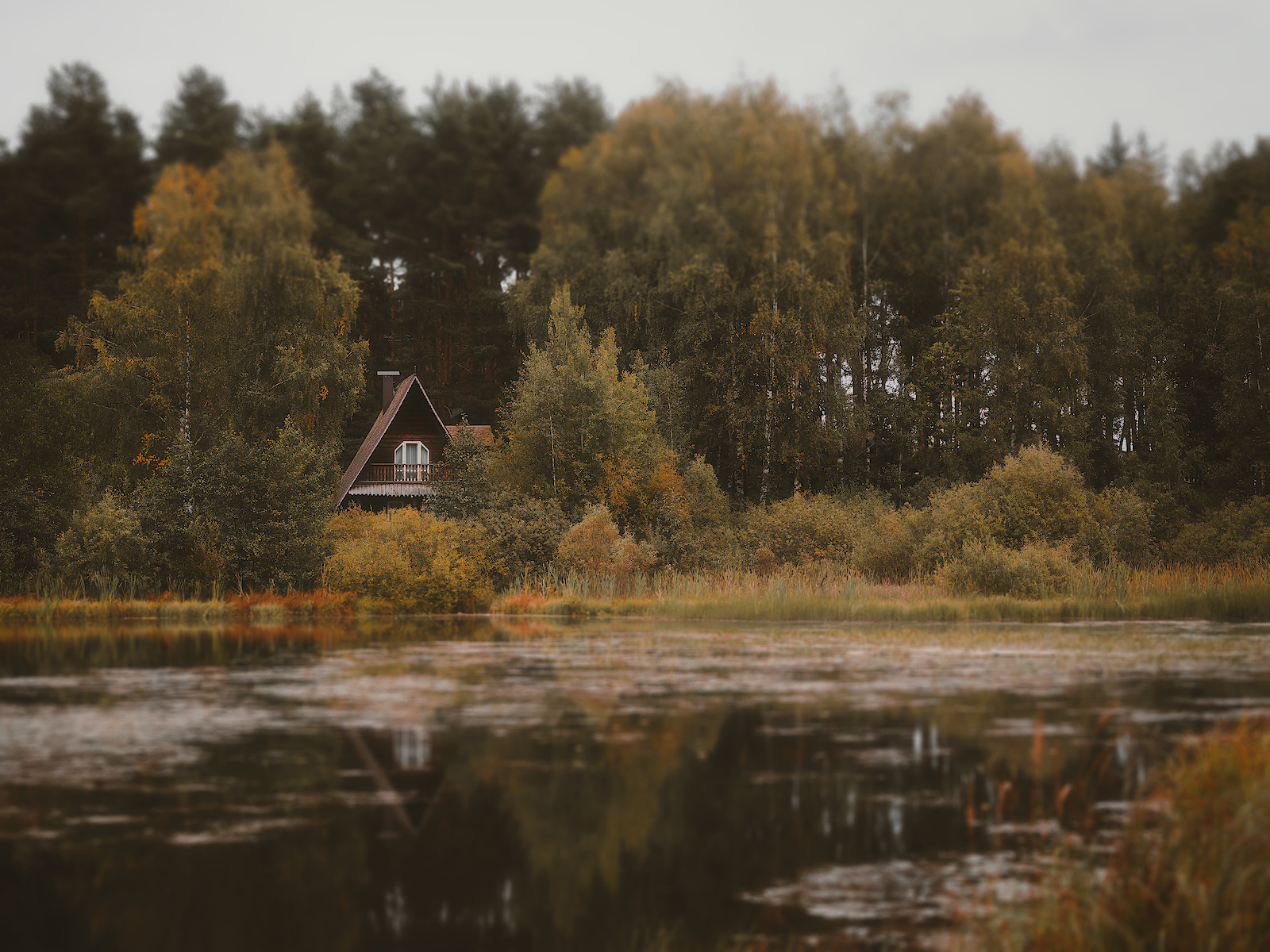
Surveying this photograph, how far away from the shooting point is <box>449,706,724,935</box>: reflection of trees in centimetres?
827

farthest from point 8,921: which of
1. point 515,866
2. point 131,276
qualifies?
point 131,276

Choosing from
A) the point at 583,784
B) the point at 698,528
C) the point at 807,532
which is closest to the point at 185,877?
the point at 583,784

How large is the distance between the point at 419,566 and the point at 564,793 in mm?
18889

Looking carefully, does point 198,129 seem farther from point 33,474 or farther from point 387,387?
point 387,387

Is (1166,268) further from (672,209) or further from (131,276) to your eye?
(131,276)

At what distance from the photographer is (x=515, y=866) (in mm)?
8289

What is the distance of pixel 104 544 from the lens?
28625mm

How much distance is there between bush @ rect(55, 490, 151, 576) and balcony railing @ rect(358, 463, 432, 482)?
63.4 ft

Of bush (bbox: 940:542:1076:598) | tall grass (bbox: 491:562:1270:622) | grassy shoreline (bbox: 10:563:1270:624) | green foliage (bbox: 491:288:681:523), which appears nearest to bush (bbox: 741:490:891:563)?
tall grass (bbox: 491:562:1270:622)

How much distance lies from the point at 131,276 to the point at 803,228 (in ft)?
75.3

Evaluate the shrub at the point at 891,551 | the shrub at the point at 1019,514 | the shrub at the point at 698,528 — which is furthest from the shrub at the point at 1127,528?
the shrub at the point at 698,528

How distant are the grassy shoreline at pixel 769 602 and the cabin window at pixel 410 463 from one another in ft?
63.8

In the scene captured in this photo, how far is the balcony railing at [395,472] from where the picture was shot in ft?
159

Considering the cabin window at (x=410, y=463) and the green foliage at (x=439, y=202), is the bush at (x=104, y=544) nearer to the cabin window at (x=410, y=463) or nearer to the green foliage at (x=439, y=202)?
the green foliage at (x=439, y=202)
